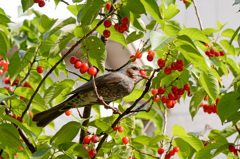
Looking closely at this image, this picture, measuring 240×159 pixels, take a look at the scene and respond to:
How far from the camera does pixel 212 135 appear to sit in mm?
2457

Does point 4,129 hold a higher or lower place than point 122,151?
higher

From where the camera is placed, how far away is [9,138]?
1.82 metres

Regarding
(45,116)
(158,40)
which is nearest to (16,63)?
(45,116)

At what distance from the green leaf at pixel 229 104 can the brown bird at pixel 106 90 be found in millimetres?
857

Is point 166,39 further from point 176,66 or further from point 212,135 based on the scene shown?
point 212,135

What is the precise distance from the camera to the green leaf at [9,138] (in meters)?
1.79

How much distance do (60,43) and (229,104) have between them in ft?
2.89

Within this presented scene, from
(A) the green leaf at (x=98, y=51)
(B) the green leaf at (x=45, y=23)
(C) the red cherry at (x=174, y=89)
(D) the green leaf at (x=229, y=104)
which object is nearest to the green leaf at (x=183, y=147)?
(C) the red cherry at (x=174, y=89)

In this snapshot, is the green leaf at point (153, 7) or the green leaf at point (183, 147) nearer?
the green leaf at point (153, 7)

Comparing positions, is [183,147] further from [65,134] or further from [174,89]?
[65,134]

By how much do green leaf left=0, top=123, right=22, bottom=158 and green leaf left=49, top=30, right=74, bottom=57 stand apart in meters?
0.42

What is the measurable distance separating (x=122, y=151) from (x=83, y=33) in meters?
A: 0.84

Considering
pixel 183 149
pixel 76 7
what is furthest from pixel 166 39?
pixel 183 149

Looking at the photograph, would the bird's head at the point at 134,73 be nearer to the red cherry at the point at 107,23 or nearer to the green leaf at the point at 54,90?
the green leaf at the point at 54,90
